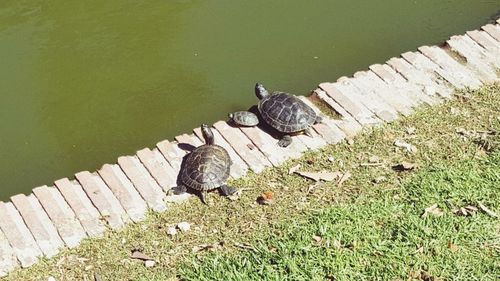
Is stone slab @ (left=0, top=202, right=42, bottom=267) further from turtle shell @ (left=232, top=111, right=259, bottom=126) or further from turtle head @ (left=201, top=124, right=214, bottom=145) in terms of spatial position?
turtle shell @ (left=232, top=111, right=259, bottom=126)

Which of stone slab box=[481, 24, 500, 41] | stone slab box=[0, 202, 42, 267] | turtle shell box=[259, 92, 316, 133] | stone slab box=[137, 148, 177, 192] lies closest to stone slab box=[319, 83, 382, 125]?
turtle shell box=[259, 92, 316, 133]

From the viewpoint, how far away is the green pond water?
224 inches

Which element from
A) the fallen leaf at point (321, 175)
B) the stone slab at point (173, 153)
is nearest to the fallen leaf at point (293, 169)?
the fallen leaf at point (321, 175)

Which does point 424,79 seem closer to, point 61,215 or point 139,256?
point 139,256

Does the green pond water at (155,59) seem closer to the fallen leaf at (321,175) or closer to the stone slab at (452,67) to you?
the stone slab at (452,67)

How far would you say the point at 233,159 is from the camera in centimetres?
485

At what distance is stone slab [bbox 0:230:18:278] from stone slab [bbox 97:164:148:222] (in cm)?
78

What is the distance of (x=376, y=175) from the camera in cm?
474

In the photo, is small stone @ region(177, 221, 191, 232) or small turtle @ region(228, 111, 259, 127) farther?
small turtle @ region(228, 111, 259, 127)

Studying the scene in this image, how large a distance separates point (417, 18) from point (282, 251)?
3991mm

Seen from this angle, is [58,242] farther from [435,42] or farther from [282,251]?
[435,42]

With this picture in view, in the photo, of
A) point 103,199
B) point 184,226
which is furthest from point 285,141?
point 103,199

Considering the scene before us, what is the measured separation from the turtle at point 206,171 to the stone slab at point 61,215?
73 cm

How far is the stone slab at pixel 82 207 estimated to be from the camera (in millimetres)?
4357
